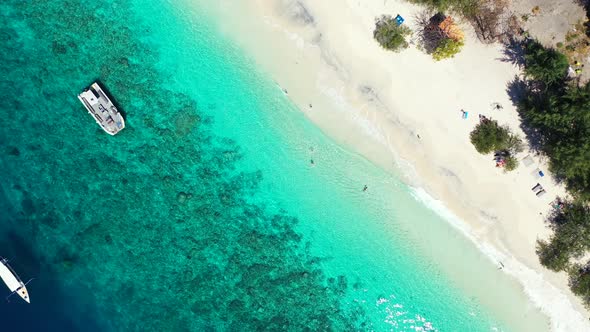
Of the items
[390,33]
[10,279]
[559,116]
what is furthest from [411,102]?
[10,279]

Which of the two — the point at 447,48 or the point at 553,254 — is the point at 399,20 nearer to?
the point at 447,48

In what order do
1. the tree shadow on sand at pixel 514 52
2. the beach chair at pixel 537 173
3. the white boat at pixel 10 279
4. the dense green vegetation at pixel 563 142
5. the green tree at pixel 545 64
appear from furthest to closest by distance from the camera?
the white boat at pixel 10 279 < the beach chair at pixel 537 173 < the tree shadow on sand at pixel 514 52 < the green tree at pixel 545 64 < the dense green vegetation at pixel 563 142

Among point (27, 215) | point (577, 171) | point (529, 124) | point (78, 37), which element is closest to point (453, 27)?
point (529, 124)

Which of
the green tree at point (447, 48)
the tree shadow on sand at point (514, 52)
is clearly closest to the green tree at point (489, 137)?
the tree shadow on sand at point (514, 52)

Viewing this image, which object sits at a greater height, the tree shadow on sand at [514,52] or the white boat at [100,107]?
the tree shadow on sand at [514,52]

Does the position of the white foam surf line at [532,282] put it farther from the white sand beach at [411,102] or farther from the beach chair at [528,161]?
the beach chair at [528,161]

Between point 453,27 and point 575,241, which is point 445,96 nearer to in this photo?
point 453,27
